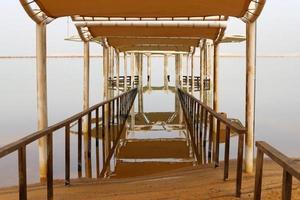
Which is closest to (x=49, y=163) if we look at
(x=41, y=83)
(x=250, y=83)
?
(x=41, y=83)

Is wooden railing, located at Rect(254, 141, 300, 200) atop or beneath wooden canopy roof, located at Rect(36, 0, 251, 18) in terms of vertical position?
beneath

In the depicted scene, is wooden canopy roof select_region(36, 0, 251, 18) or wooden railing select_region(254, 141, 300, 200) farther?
wooden canopy roof select_region(36, 0, 251, 18)

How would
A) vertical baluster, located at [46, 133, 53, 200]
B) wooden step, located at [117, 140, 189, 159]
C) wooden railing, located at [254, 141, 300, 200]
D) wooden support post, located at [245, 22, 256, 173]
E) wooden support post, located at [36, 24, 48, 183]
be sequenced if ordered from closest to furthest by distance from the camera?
1. wooden railing, located at [254, 141, 300, 200]
2. vertical baluster, located at [46, 133, 53, 200]
3. wooden support post, located at [245, 22, 256, 173]
4. wooden support post, located at [36, 24, 48, 183]
5. wooden step, located at [117, 140, 189, 159]

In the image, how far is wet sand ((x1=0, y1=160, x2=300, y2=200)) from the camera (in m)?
4.45

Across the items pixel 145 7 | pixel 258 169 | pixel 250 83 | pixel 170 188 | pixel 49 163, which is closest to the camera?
pixel 258 169

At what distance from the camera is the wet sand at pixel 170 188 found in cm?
445

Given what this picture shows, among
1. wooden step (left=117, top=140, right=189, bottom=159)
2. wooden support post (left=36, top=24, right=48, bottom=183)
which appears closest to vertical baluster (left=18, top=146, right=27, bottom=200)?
wooden support post (left=36, top=24, right=48, bottom=183)

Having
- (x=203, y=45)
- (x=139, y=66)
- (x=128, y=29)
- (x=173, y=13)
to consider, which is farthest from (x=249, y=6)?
(x=139, y=66)

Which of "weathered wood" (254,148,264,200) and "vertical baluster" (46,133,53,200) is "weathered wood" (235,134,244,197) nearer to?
"weathered wood" (254,148,264,200)

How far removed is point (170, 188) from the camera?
16.0ft

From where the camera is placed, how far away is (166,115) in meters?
22.4

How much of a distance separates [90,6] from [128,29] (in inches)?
101

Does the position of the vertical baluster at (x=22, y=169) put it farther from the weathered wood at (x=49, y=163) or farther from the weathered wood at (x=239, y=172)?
the weathered wood at (x=239, y=172)

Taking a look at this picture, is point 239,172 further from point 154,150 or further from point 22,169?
point 154,150
